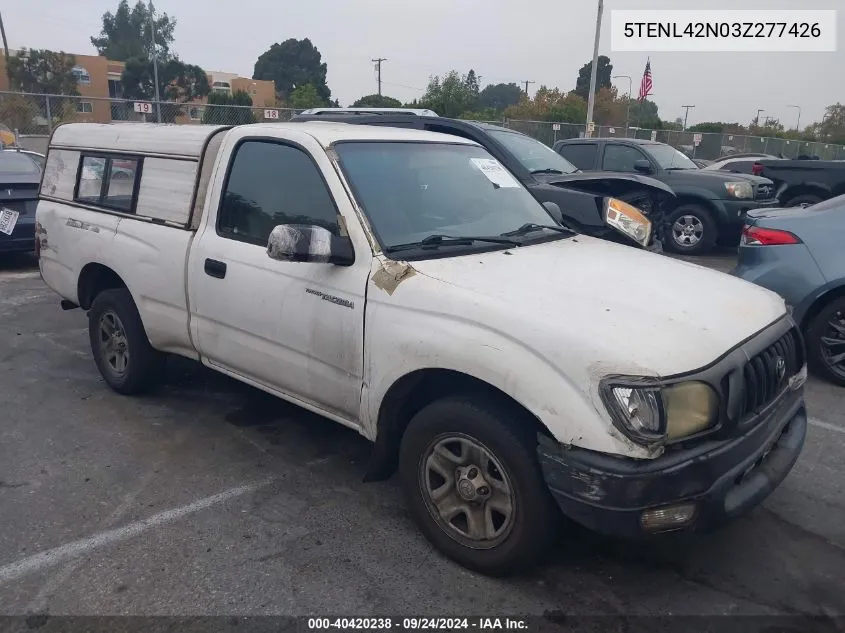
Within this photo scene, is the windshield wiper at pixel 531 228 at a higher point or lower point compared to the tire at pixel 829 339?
higher

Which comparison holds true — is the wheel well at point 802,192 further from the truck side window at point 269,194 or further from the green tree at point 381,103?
the green tree at point 381,103

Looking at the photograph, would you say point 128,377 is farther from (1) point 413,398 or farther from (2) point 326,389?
(1) point 413,398

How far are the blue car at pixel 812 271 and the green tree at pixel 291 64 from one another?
91222mm

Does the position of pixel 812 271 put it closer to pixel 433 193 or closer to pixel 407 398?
pixel 433 193

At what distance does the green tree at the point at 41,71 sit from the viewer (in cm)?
5022

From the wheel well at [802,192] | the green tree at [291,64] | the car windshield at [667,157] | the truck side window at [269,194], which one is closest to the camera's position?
the truck side window at [269,194]

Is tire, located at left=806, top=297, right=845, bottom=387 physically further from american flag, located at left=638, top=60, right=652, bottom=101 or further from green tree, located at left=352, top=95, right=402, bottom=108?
green tree, located at left=352, top=95, right=402, bottom=108

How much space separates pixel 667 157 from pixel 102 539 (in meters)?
10.7

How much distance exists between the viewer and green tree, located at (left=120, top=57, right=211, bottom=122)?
5825 cm

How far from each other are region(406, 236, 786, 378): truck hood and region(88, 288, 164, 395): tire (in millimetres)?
2459

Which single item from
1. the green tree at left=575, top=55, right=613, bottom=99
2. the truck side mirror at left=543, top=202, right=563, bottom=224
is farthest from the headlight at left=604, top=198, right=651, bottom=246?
the green tree at left=575, top=55, right=613, bottom=99

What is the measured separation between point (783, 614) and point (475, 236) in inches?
83.8

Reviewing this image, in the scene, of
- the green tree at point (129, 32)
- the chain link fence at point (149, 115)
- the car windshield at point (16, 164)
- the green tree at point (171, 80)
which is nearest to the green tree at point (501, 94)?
the green tree at point (129, 32)

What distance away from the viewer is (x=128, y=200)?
4.67 metres
